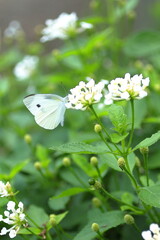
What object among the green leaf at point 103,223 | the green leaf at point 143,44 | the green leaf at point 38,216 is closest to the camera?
the green leaf at point 103,223

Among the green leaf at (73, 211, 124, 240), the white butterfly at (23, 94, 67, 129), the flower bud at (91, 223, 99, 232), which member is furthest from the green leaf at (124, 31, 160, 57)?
the flower bud at (91, 223, 99, 232)

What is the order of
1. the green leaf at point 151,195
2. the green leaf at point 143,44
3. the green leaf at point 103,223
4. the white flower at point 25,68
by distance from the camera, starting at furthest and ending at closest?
the white flower at point 25,68, the green leaf at point 143,44, the green leaf at point 103,223, the green leaf at point 151,195

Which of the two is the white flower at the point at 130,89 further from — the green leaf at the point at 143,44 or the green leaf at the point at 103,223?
the green leaf at the point at 143,44

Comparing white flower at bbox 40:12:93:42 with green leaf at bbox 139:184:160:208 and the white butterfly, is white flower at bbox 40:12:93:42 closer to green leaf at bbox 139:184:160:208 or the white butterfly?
the white butterfly

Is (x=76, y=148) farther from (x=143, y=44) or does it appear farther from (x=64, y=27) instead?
(x=143, y=44)

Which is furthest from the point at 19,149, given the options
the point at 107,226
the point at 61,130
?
the point at 107,226

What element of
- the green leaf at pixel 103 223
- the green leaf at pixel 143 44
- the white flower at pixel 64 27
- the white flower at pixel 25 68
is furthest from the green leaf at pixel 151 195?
the white flower at pixel 25 68
